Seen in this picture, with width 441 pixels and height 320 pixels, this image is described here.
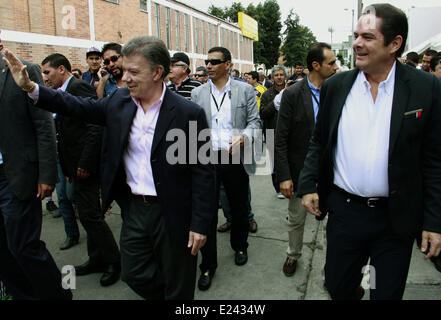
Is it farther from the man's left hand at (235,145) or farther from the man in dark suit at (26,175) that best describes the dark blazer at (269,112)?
the man in dark suit at (26,175)

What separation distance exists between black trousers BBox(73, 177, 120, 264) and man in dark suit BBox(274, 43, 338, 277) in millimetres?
1826

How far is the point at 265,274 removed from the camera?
355 centimetres

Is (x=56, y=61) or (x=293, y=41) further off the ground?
(x=293, y=41)

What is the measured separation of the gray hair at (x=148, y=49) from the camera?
216cm

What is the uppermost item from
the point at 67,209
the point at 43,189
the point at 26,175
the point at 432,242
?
the point at 26,175

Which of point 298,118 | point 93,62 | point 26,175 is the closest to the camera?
point 26,175

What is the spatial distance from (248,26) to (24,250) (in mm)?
55011

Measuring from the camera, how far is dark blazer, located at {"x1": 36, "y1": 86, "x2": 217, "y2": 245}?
220 centimetres

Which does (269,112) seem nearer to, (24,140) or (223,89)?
(223,89)

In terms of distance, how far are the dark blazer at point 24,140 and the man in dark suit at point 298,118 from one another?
1996 mm

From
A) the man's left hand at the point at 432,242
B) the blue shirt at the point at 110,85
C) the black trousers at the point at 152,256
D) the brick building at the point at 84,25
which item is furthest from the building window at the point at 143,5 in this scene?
the man's left hand at the point at 432,242

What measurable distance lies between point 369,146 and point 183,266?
4.73ft

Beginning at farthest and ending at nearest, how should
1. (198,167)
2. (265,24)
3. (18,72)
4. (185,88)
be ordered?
(265,24) → (185,88) → (198,167) → (18,72)

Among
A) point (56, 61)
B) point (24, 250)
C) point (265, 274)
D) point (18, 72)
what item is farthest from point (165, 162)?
point (56, 61)
